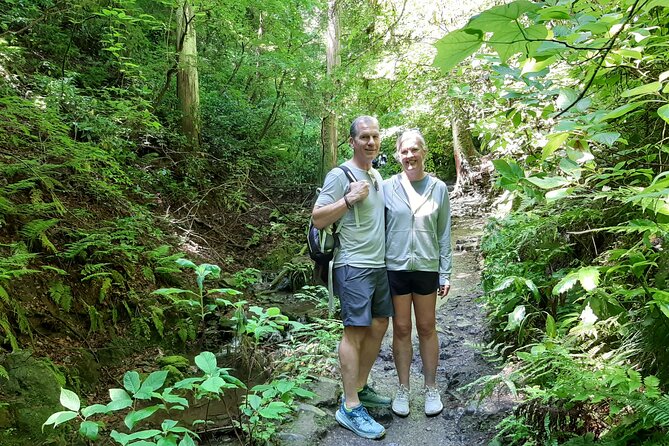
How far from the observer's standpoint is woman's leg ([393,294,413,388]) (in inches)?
132

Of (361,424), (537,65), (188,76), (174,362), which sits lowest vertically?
(174,362)

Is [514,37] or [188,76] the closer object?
[514,37]

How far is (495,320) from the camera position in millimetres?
4406

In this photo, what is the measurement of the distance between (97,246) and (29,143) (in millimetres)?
1619

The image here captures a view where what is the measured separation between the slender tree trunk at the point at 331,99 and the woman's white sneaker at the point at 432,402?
916 cm

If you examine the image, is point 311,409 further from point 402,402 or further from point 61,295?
point 61,295

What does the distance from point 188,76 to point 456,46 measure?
31.5ft

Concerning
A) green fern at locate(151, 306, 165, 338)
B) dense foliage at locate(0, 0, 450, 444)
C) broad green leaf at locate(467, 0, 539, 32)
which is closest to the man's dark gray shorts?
dense foliage at locate(0, 0, 450, 444)

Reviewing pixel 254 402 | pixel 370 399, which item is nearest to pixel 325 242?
pixel 254 402

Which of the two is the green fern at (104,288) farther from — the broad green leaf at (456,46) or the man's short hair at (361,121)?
A: the broad green leaf at (456,46)

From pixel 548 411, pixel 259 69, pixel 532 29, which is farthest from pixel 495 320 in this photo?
pixel 259 69

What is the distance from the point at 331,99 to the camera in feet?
37.6

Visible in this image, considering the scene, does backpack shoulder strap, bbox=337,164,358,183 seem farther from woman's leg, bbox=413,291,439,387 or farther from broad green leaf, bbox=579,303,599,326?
broad green leaf, bbox=579,303,599,326

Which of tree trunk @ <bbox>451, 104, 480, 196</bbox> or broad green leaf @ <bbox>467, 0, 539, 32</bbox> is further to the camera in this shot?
tree trunk @ <bbox>451, 104, 480, 196</bbox>
